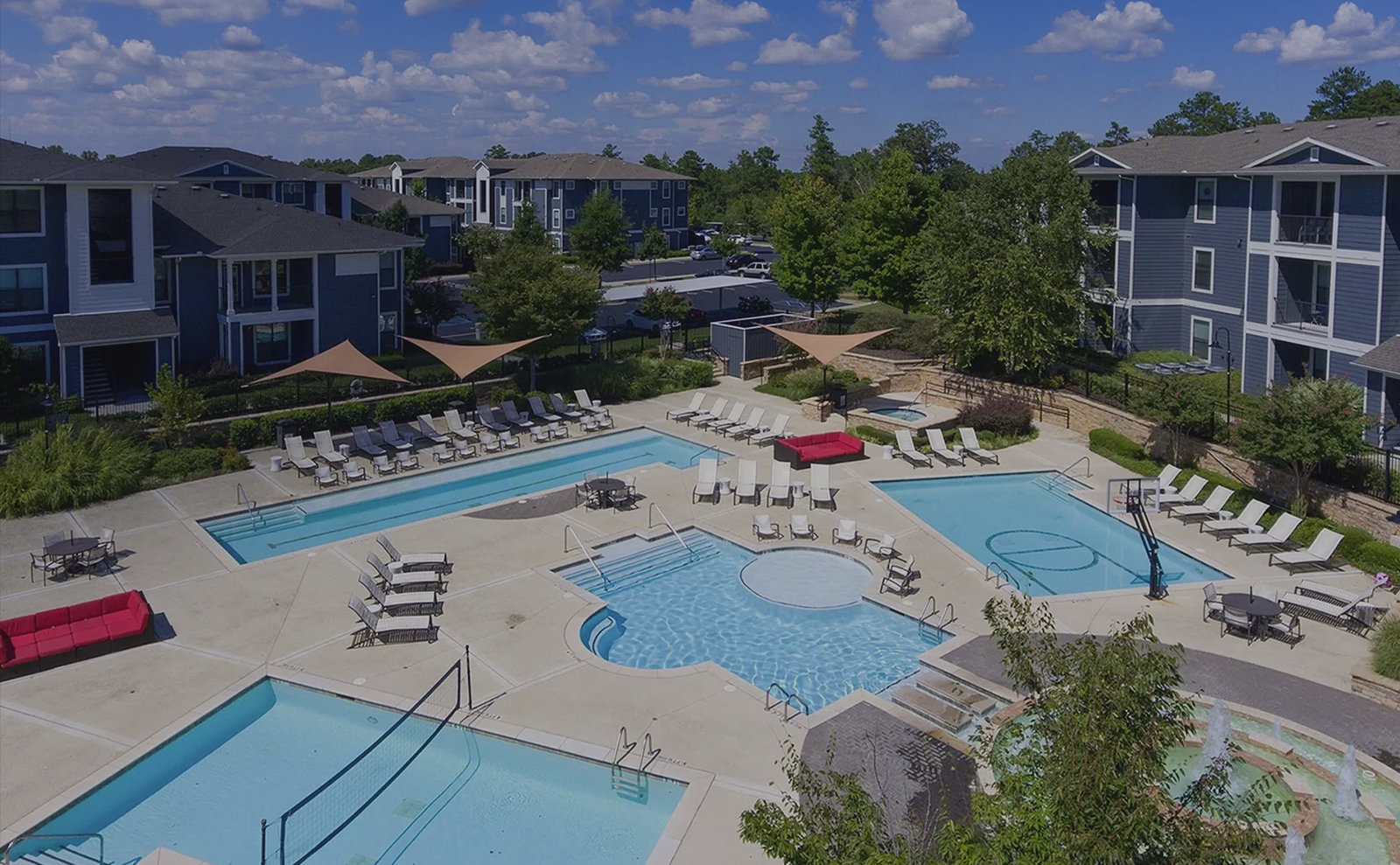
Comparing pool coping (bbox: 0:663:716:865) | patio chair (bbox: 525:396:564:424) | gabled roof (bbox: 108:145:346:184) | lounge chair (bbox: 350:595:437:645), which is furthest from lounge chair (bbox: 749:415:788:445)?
gabled roof (bbox: 108:145:346:184)

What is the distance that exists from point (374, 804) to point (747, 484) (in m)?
14.5

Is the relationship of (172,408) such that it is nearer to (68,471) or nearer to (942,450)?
(68,471)

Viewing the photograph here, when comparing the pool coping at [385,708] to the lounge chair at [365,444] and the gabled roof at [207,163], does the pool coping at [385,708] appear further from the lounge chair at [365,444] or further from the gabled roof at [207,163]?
the gabled roof at [207,163]

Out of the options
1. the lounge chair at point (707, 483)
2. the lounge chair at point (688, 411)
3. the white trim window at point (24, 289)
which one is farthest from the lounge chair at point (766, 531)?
the white trim window at point (24, 289)

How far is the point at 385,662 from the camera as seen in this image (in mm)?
17906

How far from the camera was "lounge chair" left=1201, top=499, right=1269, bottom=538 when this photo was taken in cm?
2392

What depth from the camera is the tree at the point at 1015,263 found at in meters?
34.3

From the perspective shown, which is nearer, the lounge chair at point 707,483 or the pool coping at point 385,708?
the pool coping at point 385,708

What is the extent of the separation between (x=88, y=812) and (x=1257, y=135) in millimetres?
40884

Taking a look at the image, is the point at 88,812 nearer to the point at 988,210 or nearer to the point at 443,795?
the point at 443,795

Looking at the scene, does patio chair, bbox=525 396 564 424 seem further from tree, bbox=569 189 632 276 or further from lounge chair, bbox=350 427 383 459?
tree, bbox=569 189 632 276

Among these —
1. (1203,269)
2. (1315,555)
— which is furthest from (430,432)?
(1203,269)

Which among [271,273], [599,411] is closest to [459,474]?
[599,411]

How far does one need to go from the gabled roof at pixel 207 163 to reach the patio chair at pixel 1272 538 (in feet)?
148
